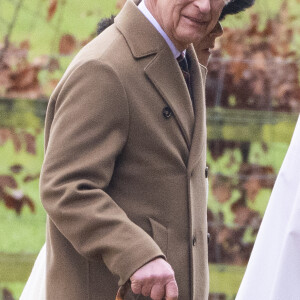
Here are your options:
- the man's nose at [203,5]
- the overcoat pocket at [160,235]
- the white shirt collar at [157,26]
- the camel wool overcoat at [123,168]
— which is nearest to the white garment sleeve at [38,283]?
the camel wool overcoat at [123,168]

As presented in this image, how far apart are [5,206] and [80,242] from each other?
10.6ft

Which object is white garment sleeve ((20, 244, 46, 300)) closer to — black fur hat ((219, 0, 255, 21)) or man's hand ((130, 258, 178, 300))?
man's hand ((130, 258, 178, 300))

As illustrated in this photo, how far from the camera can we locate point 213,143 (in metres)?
5.75

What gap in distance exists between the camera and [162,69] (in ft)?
9.89

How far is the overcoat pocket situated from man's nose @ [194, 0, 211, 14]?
605 mm

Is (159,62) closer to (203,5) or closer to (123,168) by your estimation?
(203,5)

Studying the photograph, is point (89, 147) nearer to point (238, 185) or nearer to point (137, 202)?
point (137, 202)

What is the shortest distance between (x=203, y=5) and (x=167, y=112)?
0.32m

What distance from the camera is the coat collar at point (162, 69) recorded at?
299 centimetres

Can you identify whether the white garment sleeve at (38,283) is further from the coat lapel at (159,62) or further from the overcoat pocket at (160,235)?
the coat lapel at (159,62)

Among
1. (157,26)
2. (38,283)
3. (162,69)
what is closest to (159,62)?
(162,69)

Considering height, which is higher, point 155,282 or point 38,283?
point 155,282

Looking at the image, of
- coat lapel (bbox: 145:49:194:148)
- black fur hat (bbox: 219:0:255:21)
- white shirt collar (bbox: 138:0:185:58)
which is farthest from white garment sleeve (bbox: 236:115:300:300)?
black fur hat (bbox: 219:0:255:21)

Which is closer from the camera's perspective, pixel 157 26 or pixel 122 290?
pixel 122 290
